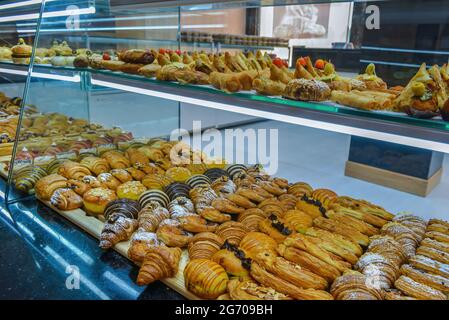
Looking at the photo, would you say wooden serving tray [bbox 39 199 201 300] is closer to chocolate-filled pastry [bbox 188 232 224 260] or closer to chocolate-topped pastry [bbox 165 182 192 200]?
chocolate-filled pastry [bbox 188 232 224 260]

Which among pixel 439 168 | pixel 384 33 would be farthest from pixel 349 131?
pixel 439 168

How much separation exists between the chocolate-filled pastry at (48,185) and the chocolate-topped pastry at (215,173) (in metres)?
0.66

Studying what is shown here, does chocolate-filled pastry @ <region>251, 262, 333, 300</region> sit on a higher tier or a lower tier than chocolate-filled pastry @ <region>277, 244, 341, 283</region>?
lower

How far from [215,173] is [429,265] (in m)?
1.04

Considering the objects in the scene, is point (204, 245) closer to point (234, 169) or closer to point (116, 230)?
point (116, 230)

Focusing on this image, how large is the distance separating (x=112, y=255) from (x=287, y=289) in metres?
0.63

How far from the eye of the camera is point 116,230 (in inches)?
49.3

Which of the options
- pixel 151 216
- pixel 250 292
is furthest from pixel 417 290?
pixel 151 216

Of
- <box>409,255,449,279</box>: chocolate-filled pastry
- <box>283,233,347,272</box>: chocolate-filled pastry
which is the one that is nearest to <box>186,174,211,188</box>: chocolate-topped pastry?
<box>283,233,347,272</box>: chocolate-filled pastry

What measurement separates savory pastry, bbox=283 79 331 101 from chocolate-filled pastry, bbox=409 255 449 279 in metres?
0.54

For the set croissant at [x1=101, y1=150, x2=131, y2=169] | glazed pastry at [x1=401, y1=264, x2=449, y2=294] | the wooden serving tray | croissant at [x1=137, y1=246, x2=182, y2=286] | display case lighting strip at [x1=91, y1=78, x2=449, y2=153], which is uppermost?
display case lighting strip at [x1=91, y1=78, x2=449, y2=153]

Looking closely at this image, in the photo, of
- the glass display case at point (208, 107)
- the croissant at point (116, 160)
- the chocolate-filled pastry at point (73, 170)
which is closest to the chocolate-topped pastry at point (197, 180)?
the glass display case at point (208, 107)

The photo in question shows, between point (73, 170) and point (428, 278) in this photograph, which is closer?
point (428, 278)

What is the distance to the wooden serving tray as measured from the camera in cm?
107
